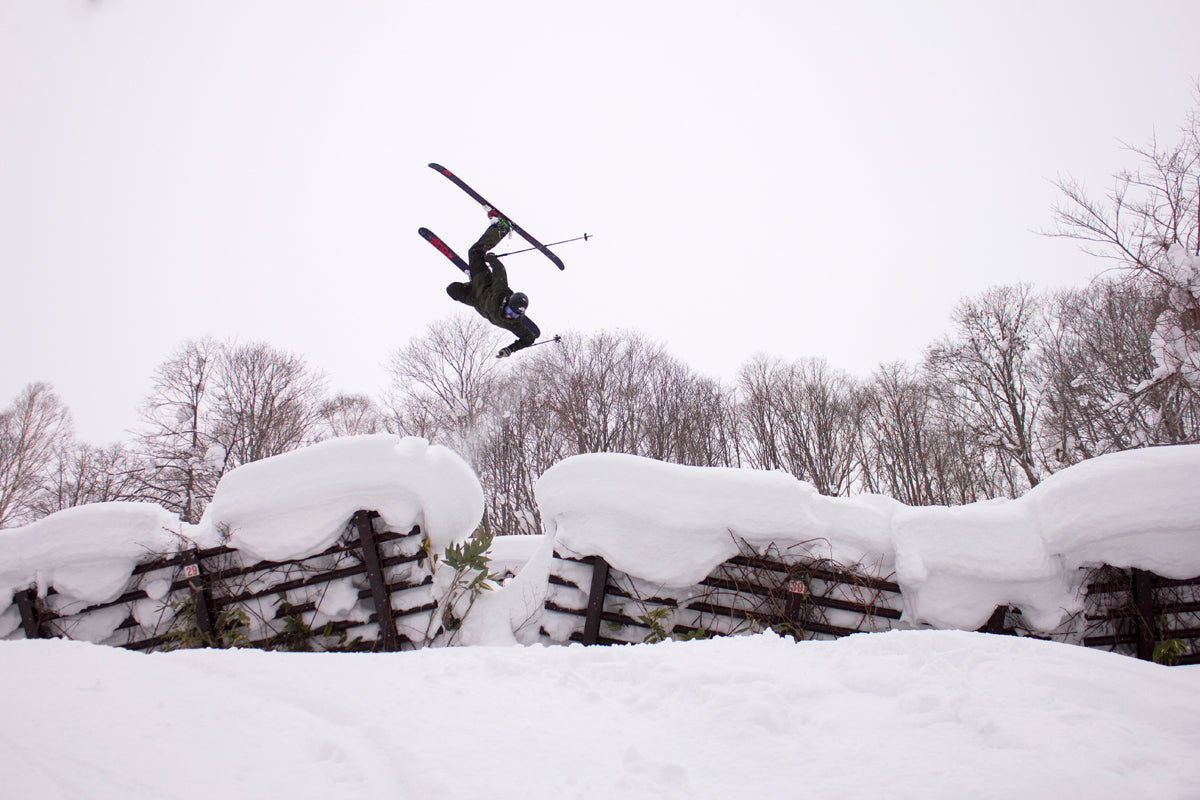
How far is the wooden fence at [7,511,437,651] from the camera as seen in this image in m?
5.41

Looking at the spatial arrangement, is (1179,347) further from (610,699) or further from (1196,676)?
(610,699)

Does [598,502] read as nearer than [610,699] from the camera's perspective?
No

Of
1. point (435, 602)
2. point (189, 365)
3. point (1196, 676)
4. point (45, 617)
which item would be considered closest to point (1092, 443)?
point (1196, 676)

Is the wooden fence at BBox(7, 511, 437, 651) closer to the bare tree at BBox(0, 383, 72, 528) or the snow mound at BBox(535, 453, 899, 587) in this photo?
the snow mound at BBox(535, 453, 899, 587)

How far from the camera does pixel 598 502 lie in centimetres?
512

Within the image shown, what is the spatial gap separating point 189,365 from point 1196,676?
25.0 m

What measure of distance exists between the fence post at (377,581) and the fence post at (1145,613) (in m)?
6.32

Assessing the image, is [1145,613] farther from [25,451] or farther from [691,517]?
[25,451]

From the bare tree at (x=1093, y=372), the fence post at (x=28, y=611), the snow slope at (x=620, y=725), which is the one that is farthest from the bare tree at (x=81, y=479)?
the bare tree at (x=1093, y=372)

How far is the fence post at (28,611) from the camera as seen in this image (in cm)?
574

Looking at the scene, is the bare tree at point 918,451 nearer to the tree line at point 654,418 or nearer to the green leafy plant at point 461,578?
the tree line at point 654,418

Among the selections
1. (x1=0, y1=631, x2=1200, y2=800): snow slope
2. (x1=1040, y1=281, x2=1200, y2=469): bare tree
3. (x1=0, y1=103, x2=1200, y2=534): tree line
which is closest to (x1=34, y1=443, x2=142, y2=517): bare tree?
(x1=0, y1=103, x2=1200, y2=534): tree line

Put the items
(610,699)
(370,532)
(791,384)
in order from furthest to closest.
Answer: (791,384), (370,532), (610,699)

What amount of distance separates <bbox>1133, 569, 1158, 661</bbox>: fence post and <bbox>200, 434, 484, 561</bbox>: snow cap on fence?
598 cm
